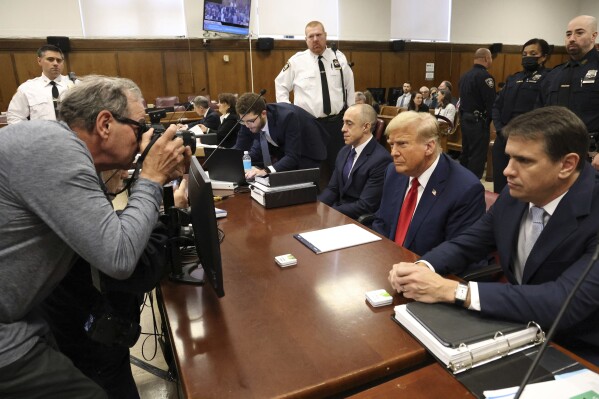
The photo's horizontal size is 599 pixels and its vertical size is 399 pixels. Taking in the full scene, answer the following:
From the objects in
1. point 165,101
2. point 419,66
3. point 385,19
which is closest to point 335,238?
point 165,101

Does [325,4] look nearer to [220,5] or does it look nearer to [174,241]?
[220,5]

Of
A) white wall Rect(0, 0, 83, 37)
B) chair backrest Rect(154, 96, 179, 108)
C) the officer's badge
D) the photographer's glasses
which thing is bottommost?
chair backrest Rect(154, 96, 179, 108)

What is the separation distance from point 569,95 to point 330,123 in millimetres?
2043

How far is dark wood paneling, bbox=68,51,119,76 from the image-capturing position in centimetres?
774

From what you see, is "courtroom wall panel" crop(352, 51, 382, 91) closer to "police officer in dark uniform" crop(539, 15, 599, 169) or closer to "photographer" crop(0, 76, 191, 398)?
"police officer in dark uniform" crop(539, 15, 599, 169)

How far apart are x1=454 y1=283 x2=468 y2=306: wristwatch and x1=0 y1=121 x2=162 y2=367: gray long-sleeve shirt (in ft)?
2.72

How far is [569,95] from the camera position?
10.9 ft

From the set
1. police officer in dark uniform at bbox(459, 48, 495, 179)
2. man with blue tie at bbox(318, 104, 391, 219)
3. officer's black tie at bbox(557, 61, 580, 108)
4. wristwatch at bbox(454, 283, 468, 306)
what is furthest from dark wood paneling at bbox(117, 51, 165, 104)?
wristwatch at bbox(454, 283, 468, 306)

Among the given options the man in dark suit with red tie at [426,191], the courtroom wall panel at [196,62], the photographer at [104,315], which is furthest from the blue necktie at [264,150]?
the courtroom wall panel at [196,62]

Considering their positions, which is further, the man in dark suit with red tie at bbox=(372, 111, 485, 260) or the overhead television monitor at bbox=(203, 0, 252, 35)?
the overhead television monitor at bbox=(203, 0, 252, 35)

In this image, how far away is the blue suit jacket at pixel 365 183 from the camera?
8.68 feet

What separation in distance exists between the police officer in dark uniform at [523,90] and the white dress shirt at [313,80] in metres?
1.56

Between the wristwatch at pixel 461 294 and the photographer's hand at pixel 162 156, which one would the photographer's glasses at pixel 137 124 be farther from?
the wristwatch at pixel 461 294

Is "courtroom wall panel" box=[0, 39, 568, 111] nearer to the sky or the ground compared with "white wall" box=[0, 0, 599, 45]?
nearer to the ground
